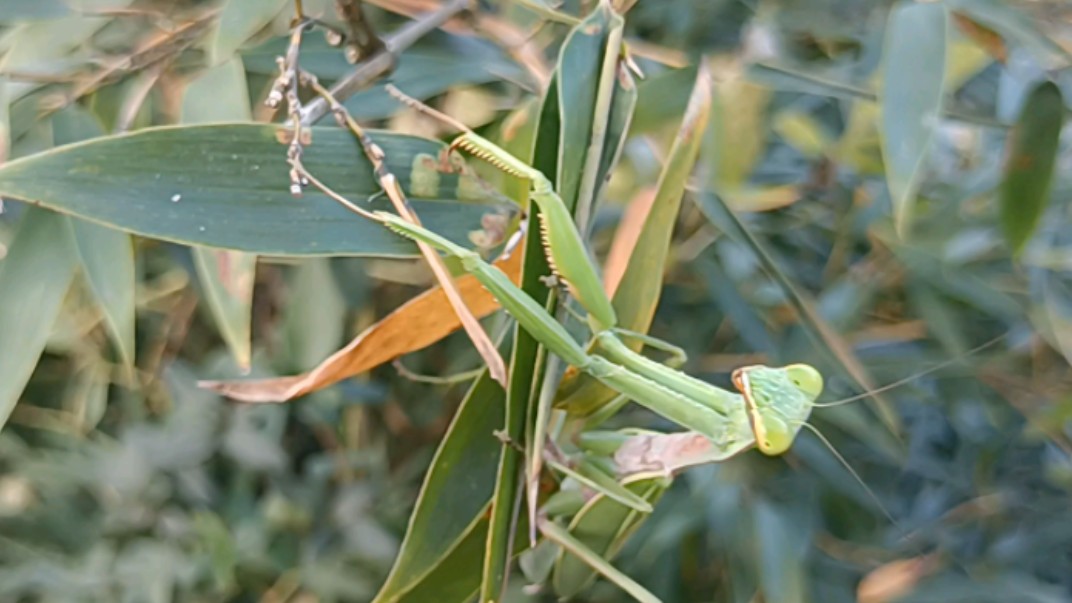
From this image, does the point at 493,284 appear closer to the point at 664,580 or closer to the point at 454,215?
the point at 454,215

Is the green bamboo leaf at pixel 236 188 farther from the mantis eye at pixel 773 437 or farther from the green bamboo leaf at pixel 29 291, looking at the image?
the mantis eye at pixel 773 437

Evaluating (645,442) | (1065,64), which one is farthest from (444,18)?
(1065,64)

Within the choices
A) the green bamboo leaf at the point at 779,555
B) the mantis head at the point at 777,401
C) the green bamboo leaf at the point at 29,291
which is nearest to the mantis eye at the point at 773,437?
the mantis head at the point at 777,401

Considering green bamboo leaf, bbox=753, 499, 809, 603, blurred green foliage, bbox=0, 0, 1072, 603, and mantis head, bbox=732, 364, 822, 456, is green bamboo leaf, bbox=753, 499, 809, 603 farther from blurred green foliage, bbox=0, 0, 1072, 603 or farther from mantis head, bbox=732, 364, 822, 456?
mantis head, bbox=732, 364, 822, 456

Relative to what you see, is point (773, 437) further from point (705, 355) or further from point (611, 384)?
point (705, 355)

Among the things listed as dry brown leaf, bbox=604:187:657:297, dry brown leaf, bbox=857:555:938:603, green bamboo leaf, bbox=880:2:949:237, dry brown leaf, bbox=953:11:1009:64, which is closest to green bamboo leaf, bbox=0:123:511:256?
dry brown leaf, bbox=604:187:657:297

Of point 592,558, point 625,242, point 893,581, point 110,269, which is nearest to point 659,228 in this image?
point 625,242

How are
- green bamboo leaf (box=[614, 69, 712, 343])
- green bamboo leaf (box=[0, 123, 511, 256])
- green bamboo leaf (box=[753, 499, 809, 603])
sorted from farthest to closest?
1. green bamboo leaf (box=[753, 499, 809, 603])
2. green bamboo leaf (box=[614, 69, 712, 343])
3. green bamboo leaf (box=[0, 123, 511, 256])
